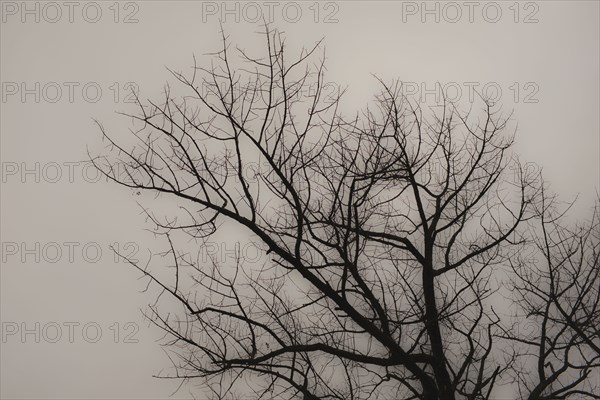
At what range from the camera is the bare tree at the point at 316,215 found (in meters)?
2.65

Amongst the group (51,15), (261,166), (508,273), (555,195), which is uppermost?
(51,15)

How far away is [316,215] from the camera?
269 cm

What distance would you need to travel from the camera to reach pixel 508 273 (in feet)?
8.85

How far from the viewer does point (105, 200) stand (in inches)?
109

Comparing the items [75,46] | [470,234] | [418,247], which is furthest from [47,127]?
[470,234]

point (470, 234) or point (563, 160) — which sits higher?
point (563, 160)

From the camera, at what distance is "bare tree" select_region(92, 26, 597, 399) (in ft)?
8.69

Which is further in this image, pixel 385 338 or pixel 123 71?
pixel 123 71

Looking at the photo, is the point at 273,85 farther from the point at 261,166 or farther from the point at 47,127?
the point at 47,127

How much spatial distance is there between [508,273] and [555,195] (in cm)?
34

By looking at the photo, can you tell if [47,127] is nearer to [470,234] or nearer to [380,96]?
[380,96]

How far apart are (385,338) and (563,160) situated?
959mm

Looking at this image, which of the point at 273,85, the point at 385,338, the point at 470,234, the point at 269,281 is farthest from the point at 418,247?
the point at 273,85

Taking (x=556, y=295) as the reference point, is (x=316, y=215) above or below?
above
